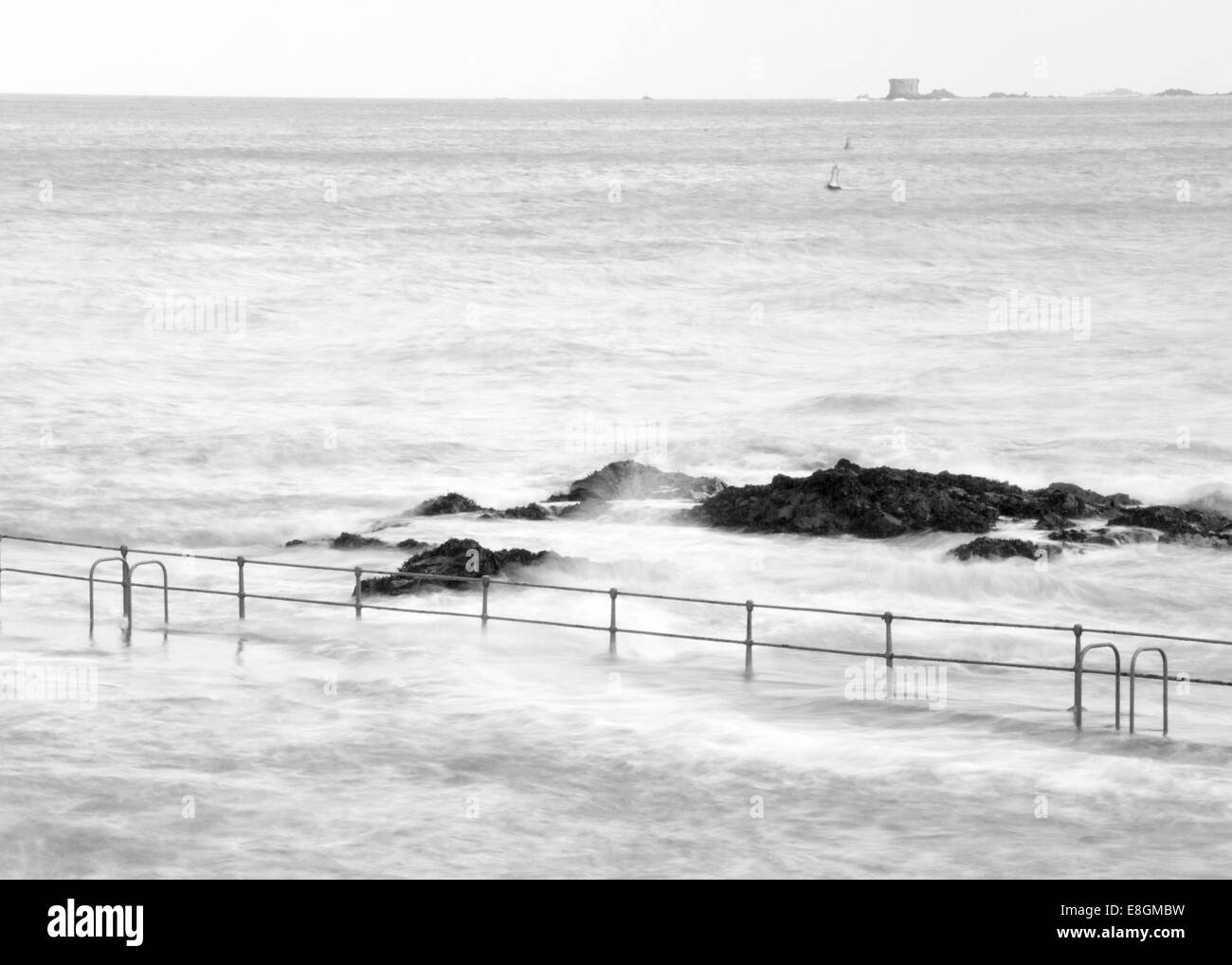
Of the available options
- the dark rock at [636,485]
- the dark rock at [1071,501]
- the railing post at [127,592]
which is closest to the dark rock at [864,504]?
the dark rock at [1071,501]

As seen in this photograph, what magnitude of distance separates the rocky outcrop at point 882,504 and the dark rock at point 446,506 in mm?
3733

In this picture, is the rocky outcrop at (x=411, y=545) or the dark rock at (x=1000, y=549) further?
the rocky outcrop at (x=411, y=545)

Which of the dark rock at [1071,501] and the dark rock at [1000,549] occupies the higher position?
the dark rock at [1071,501]

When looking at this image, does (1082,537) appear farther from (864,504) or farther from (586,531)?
(586,531)

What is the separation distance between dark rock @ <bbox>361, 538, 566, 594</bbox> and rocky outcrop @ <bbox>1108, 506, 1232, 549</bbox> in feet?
26.8

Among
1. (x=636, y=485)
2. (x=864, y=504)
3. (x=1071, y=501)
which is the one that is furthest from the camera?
(x=636, y=485)

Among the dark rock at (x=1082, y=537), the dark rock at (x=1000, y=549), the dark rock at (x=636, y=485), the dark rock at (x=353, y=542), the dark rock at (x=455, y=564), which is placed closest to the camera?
the dark rock at (x=455, y=564)

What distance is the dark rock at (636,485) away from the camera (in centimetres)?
2698

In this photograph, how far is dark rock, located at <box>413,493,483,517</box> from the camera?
26672mm

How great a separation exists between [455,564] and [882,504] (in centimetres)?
643

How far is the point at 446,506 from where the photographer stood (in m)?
26.8

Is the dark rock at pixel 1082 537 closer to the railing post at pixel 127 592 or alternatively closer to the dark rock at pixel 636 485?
the dark rock at pixel 636 485
